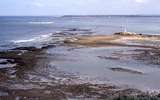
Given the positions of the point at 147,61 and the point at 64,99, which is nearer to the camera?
the point at 64,99

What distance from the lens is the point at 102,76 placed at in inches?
948

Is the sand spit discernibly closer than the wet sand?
No

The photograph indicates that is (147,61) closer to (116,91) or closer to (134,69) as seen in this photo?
(134,69)

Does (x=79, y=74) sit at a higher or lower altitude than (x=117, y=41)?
higher

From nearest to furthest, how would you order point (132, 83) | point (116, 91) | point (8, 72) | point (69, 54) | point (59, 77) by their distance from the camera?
point (116, 91)
point (132, 83)
point (59, 77)
point (8, 72)
point (69, 54)

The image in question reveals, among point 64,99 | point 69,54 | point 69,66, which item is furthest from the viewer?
point 69,54

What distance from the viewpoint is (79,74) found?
24703 millimetres

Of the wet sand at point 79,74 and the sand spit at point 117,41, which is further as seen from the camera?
the sand spit at point 117,41

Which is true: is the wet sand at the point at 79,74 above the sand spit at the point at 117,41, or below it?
above

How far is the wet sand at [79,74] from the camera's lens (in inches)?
749

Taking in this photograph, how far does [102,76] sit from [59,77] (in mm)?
3021

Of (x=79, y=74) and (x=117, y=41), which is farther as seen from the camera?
(x=117, y=41)

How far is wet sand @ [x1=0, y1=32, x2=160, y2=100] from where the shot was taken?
749 inches

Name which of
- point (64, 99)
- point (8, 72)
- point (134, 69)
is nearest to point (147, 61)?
point (134, 69)
